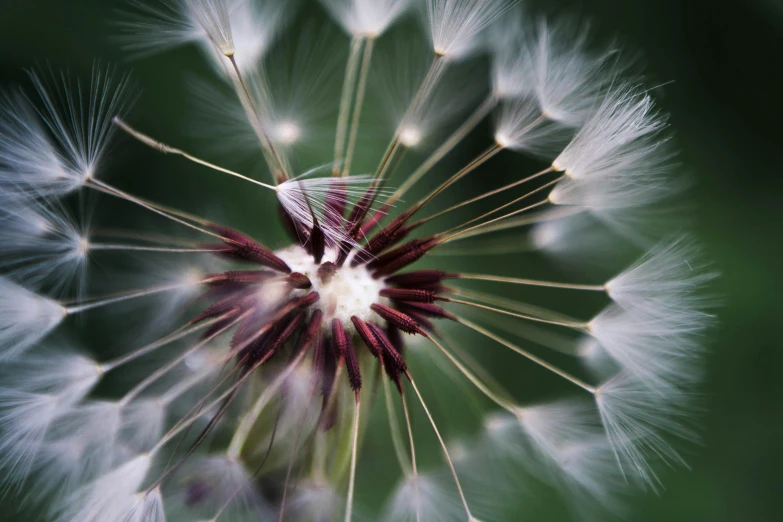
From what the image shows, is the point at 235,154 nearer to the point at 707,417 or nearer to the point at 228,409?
the point at 228,409

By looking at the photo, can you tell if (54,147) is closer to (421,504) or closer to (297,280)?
(297,280)

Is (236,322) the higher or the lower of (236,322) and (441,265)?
the lower

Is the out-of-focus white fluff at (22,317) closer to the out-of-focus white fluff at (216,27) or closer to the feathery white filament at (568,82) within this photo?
the out-of-focus white fluff at (216,27)

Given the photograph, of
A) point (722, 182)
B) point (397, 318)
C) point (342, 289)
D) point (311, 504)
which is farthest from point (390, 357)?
point (722, 182)

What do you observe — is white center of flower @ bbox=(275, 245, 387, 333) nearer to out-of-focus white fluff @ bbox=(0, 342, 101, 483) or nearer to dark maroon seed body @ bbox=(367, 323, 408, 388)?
dark maroon seed body @ bbox=(367, 323, 408, 388)

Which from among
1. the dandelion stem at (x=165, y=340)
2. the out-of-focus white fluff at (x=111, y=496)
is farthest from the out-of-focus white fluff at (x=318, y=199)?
the out-of-focus white fluff at (x=111, y=496)

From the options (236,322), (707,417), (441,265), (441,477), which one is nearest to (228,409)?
Result: (236,322)
